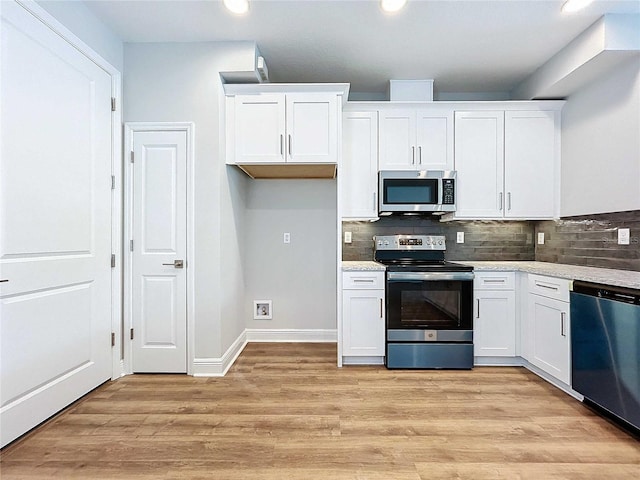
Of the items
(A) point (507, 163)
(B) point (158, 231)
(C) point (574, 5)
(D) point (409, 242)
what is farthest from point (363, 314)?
(C) point (574, 5)

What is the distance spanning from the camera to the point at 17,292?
6.46ft

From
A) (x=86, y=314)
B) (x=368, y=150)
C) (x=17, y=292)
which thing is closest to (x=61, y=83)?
(x=17, y=292)

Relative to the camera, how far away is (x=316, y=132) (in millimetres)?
3061

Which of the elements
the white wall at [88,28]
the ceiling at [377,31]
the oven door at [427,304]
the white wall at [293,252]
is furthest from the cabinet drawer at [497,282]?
the white wall at [88,28]

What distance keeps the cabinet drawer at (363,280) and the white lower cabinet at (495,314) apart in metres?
0.86

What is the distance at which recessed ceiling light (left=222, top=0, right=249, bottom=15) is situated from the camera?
7.82 feet

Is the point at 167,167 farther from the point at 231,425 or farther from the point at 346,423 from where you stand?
the point at 346,423

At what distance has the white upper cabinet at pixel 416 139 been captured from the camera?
133 inches

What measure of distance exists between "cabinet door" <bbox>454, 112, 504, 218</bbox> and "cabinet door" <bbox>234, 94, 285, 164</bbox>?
1.67 meters

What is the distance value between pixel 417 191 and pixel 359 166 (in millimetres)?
590

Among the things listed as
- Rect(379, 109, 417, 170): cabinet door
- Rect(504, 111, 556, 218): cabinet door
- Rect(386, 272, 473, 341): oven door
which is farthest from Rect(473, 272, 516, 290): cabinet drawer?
Rect(379, 109, 417, 170): cabinet door

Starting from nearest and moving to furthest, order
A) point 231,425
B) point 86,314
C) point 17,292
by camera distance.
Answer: point 17,292 → point 231,425 → point 86,314

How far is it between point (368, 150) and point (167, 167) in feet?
5.85

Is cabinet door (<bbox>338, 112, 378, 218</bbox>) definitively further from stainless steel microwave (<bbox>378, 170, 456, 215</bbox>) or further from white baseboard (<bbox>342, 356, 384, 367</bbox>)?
white baseboard (<bbox>342, 356, 384, 367</bbox>)
